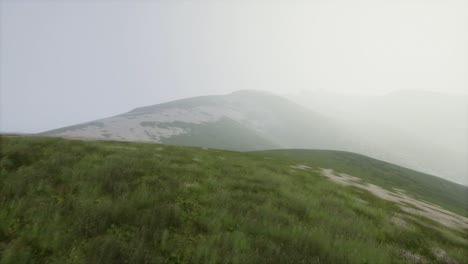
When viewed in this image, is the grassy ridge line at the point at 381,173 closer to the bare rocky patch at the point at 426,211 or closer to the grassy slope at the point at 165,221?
the bare rocky patch at the point at 426,211

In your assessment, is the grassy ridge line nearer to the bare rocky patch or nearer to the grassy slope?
the bare rocky patch

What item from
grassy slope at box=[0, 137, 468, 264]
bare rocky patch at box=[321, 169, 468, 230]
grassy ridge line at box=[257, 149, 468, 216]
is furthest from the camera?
grassy ridge line at box=[257, 149, 468, 216]

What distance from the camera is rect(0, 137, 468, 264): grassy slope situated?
20.2 ft


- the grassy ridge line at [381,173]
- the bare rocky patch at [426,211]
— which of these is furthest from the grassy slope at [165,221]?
the grassy ridge line at [381,173]

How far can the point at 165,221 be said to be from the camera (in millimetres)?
7609

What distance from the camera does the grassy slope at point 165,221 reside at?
6.15 metres

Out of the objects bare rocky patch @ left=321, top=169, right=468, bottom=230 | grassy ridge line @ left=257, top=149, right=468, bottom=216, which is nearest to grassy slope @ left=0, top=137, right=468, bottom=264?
bare rocky patch @ left=321, top=169, right=468, bottom=230

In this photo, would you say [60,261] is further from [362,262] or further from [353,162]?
[353,162]

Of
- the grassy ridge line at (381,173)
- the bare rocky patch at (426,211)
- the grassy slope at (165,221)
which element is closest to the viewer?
the grassy slope at (165,221)

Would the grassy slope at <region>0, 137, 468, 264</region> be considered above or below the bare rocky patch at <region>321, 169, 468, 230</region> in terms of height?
above

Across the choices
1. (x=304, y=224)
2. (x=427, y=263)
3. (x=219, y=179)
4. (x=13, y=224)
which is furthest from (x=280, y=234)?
(x=13, y=224)

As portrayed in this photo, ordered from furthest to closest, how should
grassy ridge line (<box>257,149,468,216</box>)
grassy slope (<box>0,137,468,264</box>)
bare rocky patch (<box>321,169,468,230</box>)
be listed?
grassy ridge line (<box>257,149,468,216</box>) → bare rocky patch (<box>321,169,468,230</box>) → grassy slope (<box>0,137,468,264</box>)

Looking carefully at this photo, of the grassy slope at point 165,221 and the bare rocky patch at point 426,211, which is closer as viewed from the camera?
the grassy slope at point 165,221

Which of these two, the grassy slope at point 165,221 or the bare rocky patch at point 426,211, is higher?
the grassy slope at point 165,221
